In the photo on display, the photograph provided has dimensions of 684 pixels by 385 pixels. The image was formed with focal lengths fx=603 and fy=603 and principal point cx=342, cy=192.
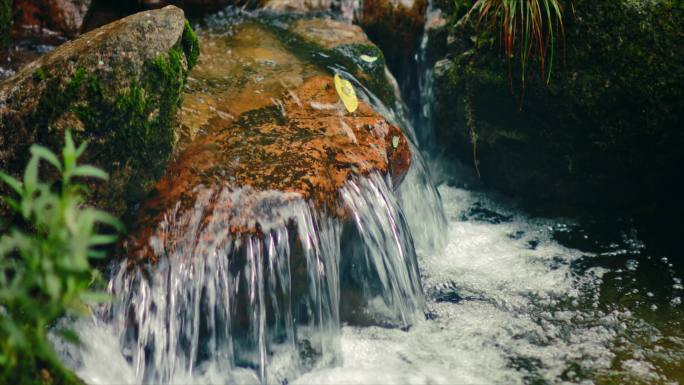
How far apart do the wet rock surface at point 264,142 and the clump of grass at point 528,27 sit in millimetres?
1221

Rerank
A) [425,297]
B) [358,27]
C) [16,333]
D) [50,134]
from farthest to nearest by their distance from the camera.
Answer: [358,27] → [425,297] → [50,134] → [16,333]

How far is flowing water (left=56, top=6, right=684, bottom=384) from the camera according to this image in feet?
10.6

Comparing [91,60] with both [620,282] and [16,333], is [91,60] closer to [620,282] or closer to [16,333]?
[16,333]

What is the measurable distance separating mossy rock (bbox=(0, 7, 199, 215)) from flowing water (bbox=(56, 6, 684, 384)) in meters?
0.38

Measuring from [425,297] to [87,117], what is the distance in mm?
2368

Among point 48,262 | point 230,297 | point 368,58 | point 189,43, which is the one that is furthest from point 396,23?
point 48,262

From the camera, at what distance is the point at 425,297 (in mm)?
4051

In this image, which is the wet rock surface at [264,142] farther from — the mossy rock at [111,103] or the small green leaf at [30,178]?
the small green leaf at [30,178]

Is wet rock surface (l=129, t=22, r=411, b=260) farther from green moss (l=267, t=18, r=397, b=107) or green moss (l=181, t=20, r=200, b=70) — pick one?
green moss (l=181, t=20, r=200, b=70)

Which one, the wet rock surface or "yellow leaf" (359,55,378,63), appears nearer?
the wet rock surface

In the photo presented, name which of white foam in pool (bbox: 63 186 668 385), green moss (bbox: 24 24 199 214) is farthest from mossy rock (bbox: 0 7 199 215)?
white foam in pool (bbox: 63 186 668 385)

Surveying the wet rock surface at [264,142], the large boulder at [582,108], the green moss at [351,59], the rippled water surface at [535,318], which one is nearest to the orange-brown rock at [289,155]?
the wet rock surface at [264,142]

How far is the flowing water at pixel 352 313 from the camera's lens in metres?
3.23

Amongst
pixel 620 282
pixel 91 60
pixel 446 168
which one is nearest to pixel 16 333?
pixel 91 60
